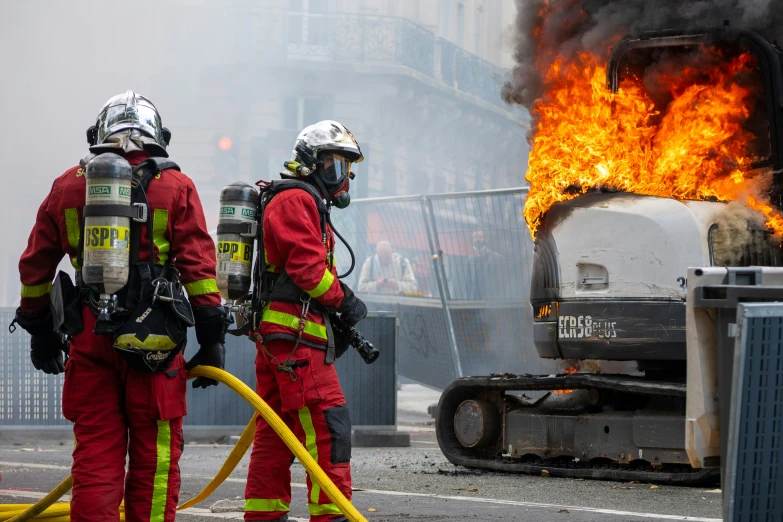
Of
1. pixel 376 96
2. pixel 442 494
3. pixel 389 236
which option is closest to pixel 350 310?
pixel 442 494

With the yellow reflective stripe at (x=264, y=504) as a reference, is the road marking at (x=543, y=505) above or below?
below

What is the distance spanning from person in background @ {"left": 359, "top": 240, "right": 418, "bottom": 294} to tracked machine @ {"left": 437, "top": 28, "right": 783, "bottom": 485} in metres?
5.22

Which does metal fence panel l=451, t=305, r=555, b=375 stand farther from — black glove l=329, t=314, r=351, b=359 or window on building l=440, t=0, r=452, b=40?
window on building l=440, t=0, r=452, b=40

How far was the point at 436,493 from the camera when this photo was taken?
750cm

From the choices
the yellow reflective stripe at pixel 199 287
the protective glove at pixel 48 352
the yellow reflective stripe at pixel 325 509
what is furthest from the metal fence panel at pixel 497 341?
the yellow reflective stripe at pixel 199 287

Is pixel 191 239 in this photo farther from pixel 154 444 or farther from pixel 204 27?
pixel 204 27

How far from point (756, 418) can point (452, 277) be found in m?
9.71

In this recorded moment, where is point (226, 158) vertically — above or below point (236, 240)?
above

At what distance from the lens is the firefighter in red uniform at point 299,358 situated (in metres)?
5.64

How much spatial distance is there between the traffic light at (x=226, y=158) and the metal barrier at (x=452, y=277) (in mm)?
12451

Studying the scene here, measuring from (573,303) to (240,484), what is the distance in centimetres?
235

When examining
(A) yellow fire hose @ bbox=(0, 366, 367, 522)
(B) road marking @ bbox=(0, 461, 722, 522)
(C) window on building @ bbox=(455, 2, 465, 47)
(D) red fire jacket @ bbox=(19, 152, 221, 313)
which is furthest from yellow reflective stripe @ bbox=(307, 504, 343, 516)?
(C) window on building @ bbox=(455, 2, 465, 47)

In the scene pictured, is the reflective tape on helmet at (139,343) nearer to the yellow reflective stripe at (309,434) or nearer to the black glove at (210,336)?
the black glove at (210,336)

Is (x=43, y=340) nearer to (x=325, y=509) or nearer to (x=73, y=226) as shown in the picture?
(x=73, y=226)
